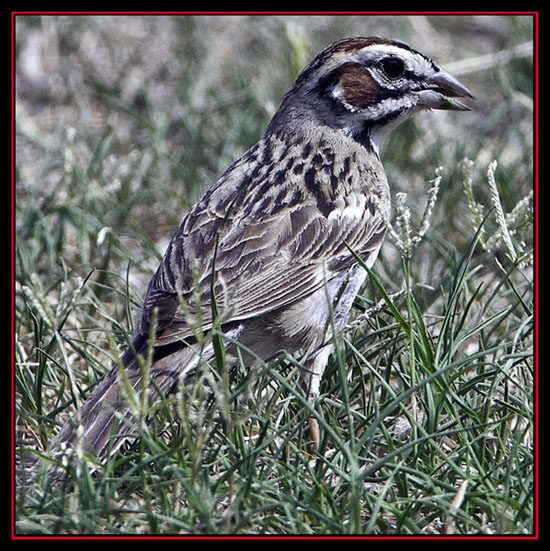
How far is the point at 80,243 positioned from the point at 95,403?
6.94 ft

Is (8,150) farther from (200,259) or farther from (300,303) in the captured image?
(300,303)

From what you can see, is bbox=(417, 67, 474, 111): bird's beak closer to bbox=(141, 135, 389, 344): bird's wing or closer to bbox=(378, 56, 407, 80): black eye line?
bbox=(378, 56, 407, 80): black eye line

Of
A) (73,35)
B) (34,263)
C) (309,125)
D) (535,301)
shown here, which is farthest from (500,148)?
(73,35)

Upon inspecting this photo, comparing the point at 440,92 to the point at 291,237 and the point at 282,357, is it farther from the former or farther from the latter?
the point at 282,357

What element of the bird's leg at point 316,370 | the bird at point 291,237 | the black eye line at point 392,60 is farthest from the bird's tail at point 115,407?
the black eye line at point 392,60

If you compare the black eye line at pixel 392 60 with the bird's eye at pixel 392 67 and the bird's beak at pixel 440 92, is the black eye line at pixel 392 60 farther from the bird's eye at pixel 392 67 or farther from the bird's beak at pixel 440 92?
the bird's beak at pixel 440 92

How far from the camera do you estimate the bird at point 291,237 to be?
3580mm

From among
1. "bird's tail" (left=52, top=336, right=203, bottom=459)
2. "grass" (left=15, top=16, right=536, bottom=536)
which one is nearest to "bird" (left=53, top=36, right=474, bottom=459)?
"bird's tail" (left=52, top=336, right=203, bottom=459)

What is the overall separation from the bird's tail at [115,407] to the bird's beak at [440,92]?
6.18 feet

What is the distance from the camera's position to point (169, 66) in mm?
7789

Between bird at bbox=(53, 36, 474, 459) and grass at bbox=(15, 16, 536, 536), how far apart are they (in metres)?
0.14

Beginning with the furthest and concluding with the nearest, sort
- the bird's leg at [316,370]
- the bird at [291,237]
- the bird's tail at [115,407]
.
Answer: the bird's leg at [316,370] < the bird at [291,237] < the bird's tail at [115,407]

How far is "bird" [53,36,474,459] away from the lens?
358 centimetres

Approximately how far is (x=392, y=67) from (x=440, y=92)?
0.91 ft
